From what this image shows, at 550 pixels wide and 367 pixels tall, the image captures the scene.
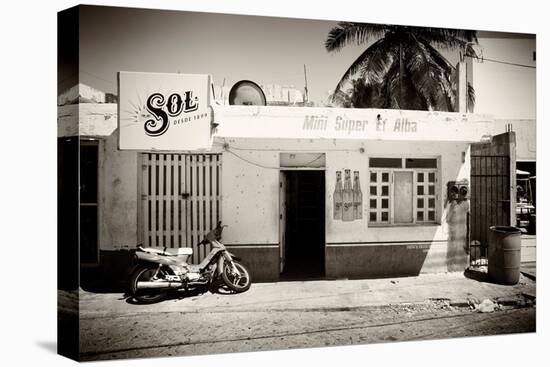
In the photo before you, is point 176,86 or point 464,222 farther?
point 464,222

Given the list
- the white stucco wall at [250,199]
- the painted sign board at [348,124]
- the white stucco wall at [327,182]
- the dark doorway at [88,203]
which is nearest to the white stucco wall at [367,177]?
the white stucco wall at [327,182]

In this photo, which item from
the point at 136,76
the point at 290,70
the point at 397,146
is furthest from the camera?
the point at 397,146

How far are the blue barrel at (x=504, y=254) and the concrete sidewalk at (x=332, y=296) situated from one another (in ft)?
0.41

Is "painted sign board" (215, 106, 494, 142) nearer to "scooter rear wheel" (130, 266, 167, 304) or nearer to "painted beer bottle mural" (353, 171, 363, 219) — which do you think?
"painted beer bottle mural" (353, 171, 363, 219)

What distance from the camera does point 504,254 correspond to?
786cm

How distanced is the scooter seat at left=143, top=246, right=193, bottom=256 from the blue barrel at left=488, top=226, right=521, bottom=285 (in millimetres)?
4109

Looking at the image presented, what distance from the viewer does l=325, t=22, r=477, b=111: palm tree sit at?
707cm

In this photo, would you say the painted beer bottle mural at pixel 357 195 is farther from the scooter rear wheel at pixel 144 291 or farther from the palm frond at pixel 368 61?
the scooter rear wheel at pixel 144 291

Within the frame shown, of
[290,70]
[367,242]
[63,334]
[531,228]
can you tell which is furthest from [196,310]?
[531,228]

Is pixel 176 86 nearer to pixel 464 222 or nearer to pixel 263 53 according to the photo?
pixel 263 53

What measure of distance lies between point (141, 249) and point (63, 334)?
1.25m

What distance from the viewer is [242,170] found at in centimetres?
721

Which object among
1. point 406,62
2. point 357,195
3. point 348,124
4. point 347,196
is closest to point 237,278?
point 347,196

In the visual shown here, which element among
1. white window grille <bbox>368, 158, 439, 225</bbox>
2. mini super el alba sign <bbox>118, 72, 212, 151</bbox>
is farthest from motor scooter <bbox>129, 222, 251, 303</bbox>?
white window grille <bbox>368, 158, 439, 225</bbox>
